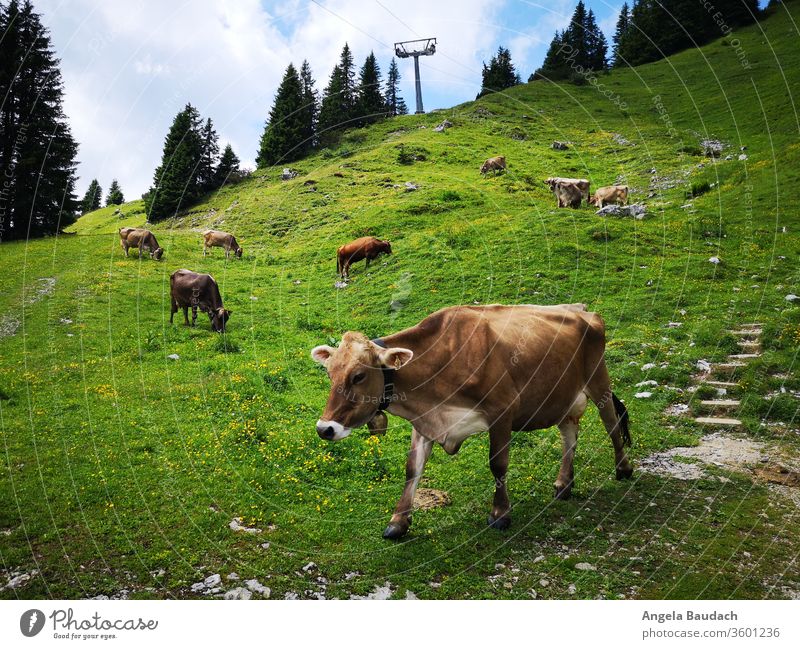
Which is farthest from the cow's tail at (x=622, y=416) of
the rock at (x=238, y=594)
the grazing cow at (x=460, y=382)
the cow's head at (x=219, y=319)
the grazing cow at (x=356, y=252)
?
the cow's head at (x=219, y=319)

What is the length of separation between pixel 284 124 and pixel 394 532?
17.9 meters

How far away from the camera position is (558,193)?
25109mm

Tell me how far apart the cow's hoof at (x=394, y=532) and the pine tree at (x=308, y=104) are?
1173cm

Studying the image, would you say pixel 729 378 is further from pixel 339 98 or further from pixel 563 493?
pixel 339 98

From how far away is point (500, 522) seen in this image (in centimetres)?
627

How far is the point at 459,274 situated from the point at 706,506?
1063 cm

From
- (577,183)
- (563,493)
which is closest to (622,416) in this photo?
(563,493)

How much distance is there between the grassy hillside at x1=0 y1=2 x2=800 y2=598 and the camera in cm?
571

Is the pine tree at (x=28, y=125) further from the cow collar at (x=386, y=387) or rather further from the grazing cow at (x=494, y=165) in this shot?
the grazing cow at (x=494, y=165)

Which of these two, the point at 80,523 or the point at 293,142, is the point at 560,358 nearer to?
the point at 80,523

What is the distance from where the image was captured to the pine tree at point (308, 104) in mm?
17094

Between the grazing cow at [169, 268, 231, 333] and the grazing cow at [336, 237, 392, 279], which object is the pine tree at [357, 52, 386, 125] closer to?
the grazing cow at [336, 237, 392, 279]

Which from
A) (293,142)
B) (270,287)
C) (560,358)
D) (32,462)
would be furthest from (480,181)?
(32,462)

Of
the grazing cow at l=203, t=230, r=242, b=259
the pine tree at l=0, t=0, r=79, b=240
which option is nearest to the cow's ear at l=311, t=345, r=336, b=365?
the pine tree at l=0, t=0, r=79, b=240
